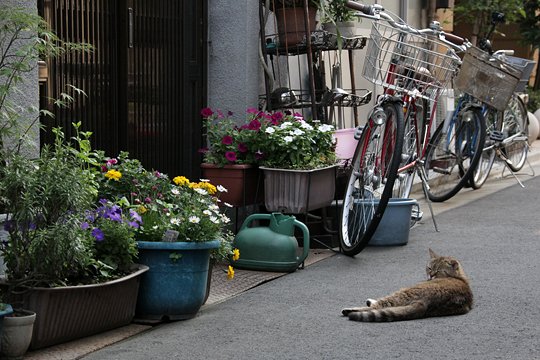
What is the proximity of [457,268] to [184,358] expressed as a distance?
2035mm

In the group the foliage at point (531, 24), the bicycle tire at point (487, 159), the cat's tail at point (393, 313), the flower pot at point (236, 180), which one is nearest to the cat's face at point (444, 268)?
the cat's tail at point (393, 313)

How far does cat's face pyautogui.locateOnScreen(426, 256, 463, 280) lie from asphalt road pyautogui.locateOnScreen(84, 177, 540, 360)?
25 centimetres

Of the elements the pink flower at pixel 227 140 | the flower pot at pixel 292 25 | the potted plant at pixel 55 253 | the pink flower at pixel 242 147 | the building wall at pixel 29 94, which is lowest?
the potted plant at pixel 55 253

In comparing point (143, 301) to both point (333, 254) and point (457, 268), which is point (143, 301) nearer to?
point (457, 268)

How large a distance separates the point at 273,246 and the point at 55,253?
8.03 feet

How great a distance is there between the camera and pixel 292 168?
311 inches

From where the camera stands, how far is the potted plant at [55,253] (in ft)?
17.7

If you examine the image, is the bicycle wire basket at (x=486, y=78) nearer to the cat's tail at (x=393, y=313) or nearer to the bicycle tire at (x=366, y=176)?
the bicycle tire at (x=366, y=176)

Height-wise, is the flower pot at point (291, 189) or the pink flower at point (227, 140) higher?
the pink flower at point (227, 140)

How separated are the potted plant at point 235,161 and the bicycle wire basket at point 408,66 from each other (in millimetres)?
1210

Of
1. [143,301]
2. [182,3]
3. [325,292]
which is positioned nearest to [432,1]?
[182,3]

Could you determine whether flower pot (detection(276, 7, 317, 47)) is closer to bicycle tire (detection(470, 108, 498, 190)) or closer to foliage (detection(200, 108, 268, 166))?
foliage (detection(200, 108, 268, 166))

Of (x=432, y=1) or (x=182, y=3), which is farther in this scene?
(x=432, y=1)

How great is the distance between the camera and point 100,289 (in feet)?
18.5
